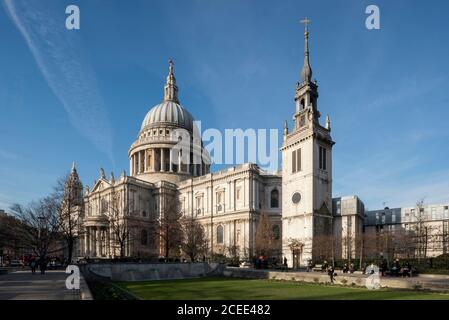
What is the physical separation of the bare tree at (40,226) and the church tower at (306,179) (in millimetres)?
32971

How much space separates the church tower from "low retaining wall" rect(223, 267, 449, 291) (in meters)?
21.3

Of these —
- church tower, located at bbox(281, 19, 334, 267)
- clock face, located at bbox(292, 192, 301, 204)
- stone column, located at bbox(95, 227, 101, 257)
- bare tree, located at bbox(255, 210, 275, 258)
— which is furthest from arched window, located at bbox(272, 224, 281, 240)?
stone column, located at bbox(95, 227, 101, 257)

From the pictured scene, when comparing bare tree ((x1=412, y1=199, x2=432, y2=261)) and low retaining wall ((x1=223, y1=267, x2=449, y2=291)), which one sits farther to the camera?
bare tree ((x1=412, y1=199, x2=432, y2=261))

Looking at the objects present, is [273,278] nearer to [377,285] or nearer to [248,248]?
[377,285]

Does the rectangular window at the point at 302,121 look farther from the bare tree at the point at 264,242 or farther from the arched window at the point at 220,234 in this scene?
the arched window at the point at 220,234

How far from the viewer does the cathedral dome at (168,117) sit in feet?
365

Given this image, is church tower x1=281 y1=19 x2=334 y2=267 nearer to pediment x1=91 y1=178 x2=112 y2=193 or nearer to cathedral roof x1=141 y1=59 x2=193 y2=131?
pediment x1=91 y1=178 x2=112 y2=193

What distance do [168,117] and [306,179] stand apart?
5614cm

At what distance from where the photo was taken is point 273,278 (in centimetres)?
3759

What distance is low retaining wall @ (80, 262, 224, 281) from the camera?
1505 inches

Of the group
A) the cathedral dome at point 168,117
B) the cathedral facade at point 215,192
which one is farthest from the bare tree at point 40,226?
the cathedral dome at point 168,117

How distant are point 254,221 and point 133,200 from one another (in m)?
27.5
